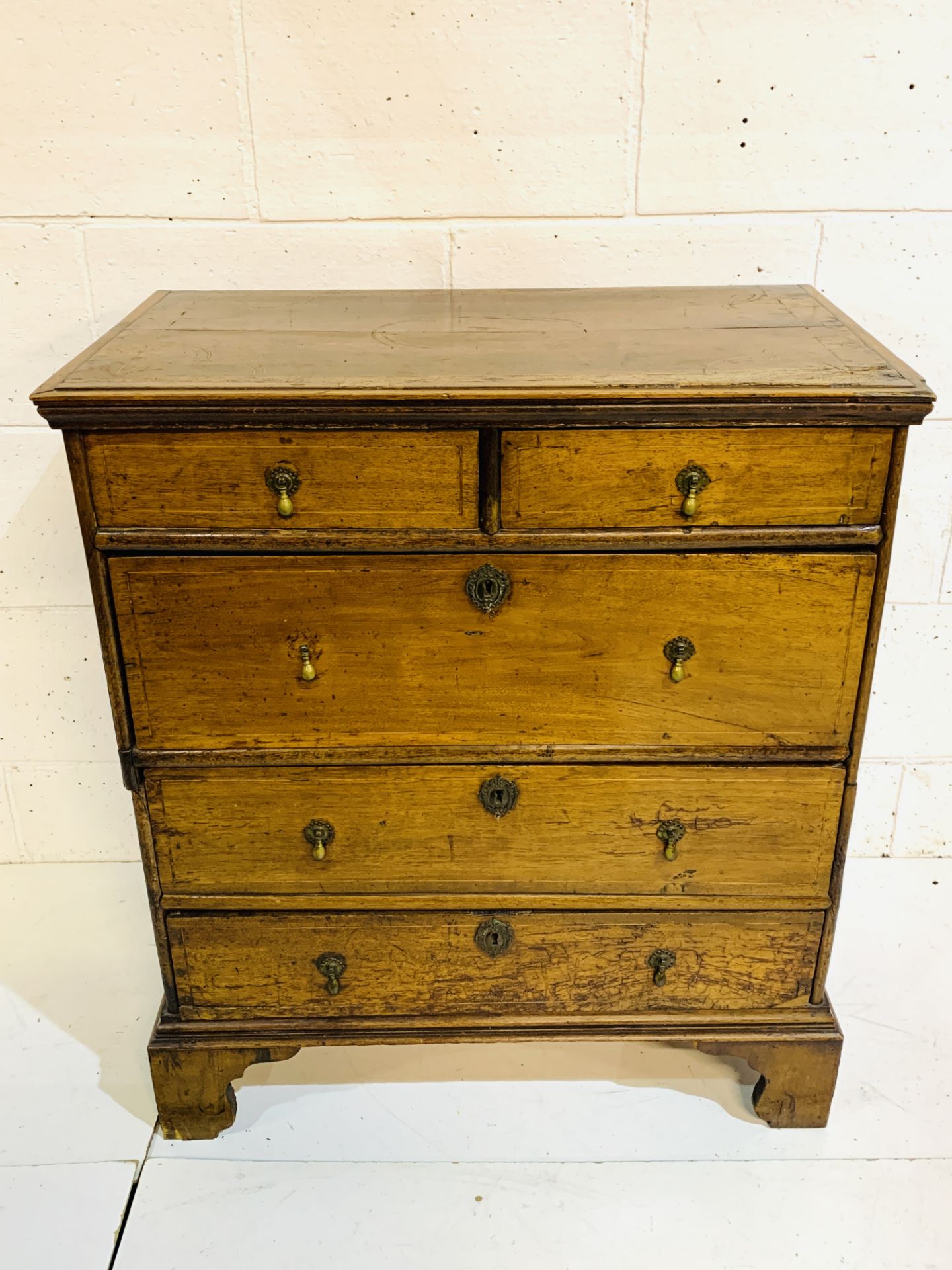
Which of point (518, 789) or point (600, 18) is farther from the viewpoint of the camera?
point (600, 18)

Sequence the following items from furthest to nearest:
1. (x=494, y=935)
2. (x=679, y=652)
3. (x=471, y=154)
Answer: (x=471, y=154) < (x=494, y=935) < (x=679, y=652)

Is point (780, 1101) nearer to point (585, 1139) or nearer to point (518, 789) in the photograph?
point (585, 1139)

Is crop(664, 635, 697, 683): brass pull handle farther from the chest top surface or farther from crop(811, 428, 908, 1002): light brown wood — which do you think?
the chest top surface

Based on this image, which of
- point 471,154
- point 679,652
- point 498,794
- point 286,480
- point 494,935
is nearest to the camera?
point 286,480

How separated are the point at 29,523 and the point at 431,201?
109 centimetres

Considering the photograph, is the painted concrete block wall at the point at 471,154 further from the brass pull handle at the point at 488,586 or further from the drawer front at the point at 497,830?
the drawer front at the point at 497,830

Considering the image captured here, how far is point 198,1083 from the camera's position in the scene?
2.02 m

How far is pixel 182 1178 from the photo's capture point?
1.97 m

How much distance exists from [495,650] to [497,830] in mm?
326

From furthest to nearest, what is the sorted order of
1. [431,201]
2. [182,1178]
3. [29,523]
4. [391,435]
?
[29,523] → [431,201] → [182,1178] → [391,435]

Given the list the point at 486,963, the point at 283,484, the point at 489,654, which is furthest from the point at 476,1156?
the point at 283,484

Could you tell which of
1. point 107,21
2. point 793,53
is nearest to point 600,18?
point 793,53

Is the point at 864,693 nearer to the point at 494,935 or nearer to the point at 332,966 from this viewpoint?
the point at 494,935

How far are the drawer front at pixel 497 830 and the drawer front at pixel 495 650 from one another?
0.23 feet
